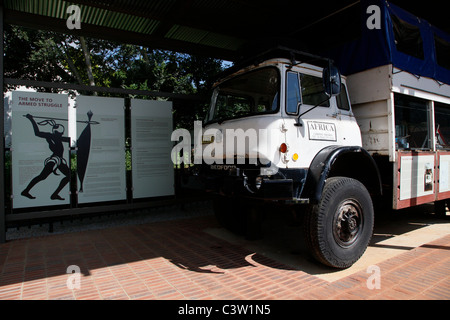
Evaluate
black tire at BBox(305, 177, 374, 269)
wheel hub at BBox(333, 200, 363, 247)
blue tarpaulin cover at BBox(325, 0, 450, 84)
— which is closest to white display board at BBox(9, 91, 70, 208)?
black tire at BBox(305, 177, 374, 269)

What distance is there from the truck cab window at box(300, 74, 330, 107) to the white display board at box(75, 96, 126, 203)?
12.2 feet

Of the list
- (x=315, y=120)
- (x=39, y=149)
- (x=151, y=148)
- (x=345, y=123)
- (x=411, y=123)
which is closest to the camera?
(x=315, y=120)

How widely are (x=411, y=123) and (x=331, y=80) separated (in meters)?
2.07

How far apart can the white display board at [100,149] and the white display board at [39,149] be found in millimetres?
259

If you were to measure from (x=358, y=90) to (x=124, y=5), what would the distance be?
Result: 4400mm

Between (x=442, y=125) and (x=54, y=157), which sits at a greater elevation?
(x=442, y=125)

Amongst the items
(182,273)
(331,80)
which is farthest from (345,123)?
(182,273)

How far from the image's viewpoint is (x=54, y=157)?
5.40 m

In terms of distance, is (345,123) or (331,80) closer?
(331,80)

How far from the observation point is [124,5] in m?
5.52

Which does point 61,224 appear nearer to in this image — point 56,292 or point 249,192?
point 56,292

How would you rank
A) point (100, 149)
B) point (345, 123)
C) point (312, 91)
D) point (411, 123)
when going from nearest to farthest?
point (312, 91)
point (345, 123)
point (411, 123)
point (100, 149)

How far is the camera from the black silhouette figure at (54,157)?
207 inches

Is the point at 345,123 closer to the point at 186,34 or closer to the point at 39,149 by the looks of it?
the point at 186,34
